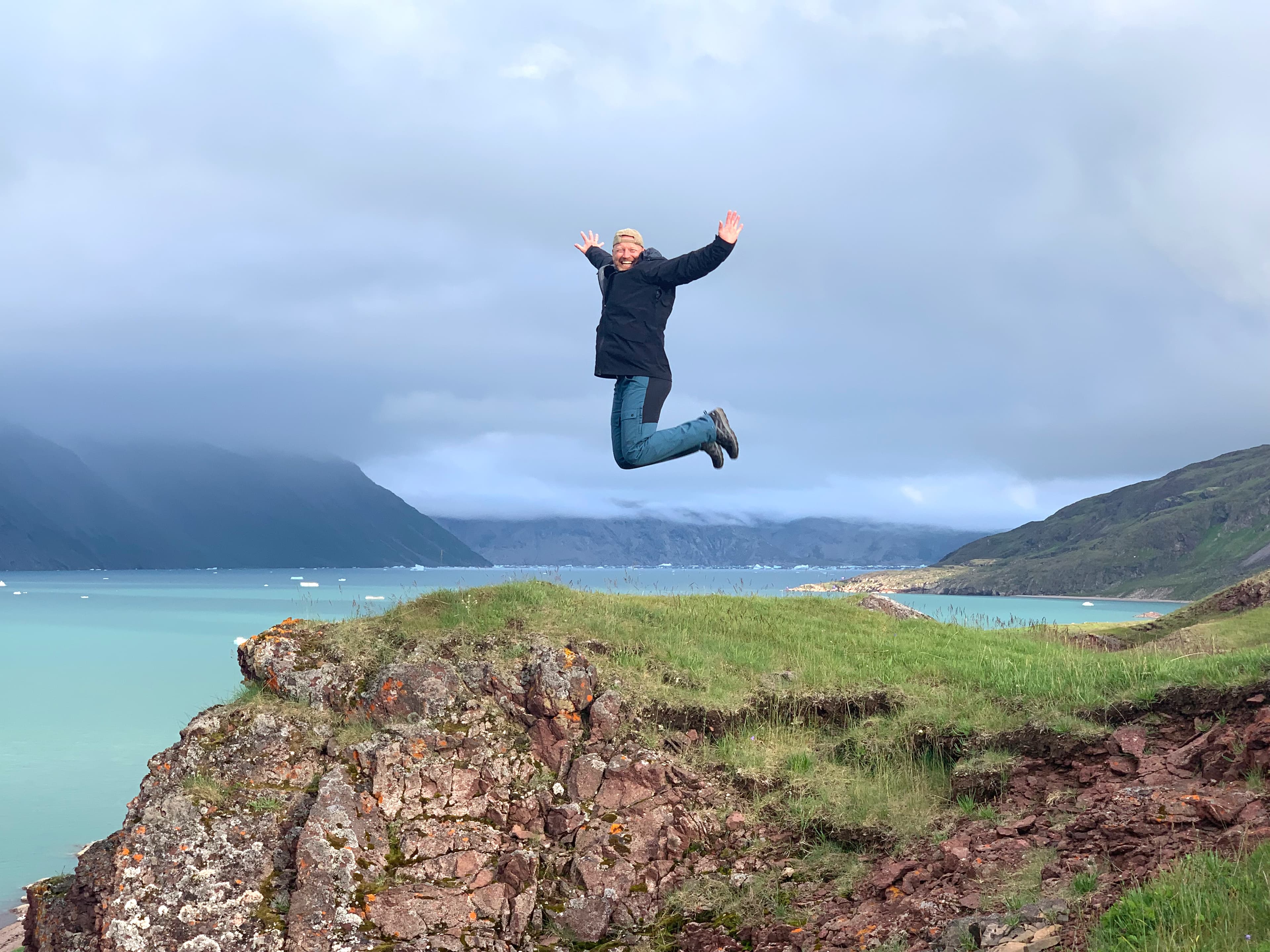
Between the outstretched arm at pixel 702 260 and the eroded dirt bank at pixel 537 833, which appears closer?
the eroded dirt bank at pixel 537 833

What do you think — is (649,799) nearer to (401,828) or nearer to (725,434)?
(401,828)

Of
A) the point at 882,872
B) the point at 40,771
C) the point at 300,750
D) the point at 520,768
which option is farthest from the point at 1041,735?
the point at 40,771

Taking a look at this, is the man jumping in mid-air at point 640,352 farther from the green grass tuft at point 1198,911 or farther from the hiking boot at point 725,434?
the green grass tuft at point 1198,911

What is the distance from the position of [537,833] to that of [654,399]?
561 cm

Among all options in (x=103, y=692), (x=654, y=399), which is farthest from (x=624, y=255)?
(x=103, y=692)

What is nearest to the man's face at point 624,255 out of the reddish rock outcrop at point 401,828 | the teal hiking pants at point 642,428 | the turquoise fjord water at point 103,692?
the teal hiking pants at point 642,428

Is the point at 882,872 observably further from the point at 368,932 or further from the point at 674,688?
the point at 368,932

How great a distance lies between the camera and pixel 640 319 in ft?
37.4

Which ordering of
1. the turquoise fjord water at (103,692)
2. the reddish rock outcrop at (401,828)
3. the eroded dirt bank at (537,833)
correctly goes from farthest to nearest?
the turquoise fjord water at (103,692), the reddish rock outcrop at (401,828), the eroded dirt bank at (537,833)

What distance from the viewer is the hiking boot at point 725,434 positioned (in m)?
12.2

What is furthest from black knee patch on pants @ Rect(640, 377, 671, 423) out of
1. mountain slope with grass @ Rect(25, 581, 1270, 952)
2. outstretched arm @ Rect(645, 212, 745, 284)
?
mountain slope with grass @ Rect(25, 581, 1270, 952)

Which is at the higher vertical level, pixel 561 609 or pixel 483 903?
pixel 561 609

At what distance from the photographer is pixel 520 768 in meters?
11.5

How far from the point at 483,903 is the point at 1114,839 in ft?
21.4
